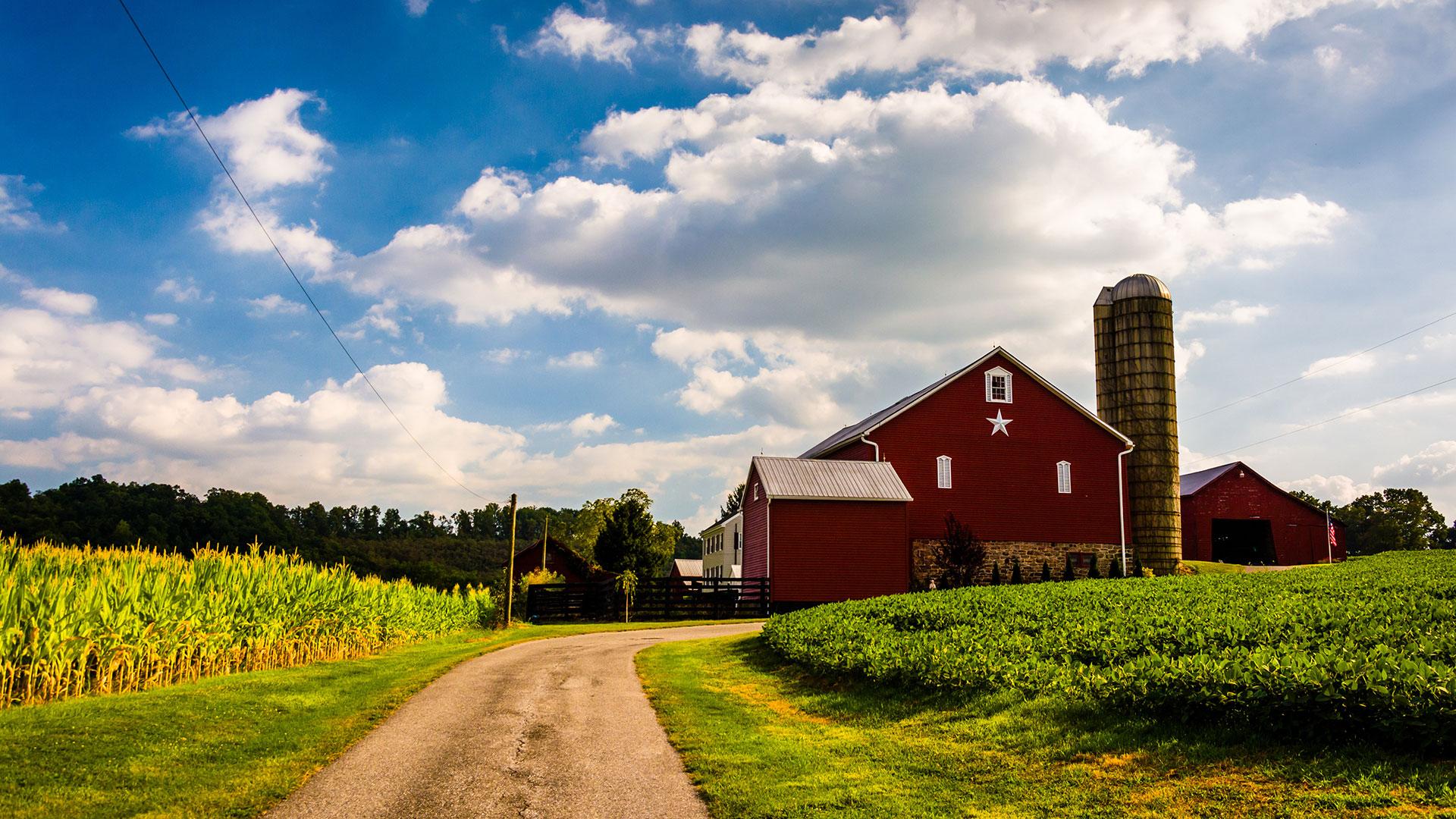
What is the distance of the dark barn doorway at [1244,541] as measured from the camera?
162ft

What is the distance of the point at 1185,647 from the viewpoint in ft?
40.1

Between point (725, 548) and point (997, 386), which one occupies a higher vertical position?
point (997, 386)

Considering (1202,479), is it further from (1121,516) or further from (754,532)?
(754,532)

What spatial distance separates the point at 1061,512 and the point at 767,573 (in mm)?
13524

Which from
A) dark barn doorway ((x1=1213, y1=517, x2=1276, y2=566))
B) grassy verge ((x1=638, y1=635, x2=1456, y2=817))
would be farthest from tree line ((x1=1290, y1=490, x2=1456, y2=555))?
grassy verge ((x1=638, y1=635, x2=1456, y2=817))

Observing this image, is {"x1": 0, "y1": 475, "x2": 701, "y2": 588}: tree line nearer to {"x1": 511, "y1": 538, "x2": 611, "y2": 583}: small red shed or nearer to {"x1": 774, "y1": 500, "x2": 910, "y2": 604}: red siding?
{"x1": 511, "y1": 538, "x2": 611, "y2": 583}: small red shed

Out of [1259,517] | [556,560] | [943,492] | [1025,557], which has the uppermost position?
[943,492]

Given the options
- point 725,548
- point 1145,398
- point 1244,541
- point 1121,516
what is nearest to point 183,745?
point 1121,516

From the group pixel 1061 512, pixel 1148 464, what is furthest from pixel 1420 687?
Answer: pixel 1148 464

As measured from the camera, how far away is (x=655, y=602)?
3422cm

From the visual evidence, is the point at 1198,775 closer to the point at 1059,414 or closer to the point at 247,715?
the point at 247,715

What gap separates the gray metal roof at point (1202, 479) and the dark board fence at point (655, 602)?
26022 mm

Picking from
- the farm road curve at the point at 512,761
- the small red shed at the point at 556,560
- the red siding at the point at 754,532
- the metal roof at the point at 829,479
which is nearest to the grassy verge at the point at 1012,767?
the farm road curve at the point at 512,761

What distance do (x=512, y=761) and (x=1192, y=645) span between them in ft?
28.7
